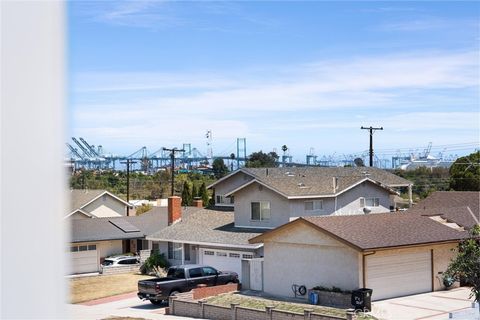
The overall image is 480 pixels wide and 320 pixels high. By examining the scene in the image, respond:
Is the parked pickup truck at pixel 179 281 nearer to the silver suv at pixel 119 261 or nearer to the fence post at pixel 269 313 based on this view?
the fence post at pixel 269 313

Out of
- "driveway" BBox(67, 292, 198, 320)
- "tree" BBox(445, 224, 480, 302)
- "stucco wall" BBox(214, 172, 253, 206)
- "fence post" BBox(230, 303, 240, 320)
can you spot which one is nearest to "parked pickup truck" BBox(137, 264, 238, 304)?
"driveway" BBox(67, 292, 198, 320)

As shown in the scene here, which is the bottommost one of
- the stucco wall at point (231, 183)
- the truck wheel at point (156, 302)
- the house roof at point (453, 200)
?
the truck wheel at point (156, 302)

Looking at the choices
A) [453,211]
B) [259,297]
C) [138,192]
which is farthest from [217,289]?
[138,192]

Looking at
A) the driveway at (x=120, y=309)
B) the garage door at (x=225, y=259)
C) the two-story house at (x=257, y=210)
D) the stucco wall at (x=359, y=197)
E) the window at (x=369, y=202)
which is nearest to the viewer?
the driveway at (x=120, y=309)

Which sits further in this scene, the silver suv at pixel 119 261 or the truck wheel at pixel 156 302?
the silver suv at pixel 119 261

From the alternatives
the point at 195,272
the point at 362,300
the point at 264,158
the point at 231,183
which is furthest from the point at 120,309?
the point at 264,158

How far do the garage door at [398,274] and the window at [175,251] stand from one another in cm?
1341

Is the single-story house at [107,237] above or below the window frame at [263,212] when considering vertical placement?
below

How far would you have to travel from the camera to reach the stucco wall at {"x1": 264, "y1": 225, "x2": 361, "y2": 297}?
24.6m

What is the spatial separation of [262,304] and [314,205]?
10615mm

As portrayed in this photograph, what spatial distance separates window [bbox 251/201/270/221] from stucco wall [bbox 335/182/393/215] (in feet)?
13.3

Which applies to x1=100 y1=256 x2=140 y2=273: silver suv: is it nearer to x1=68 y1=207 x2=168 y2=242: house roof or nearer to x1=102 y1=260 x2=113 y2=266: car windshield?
x1=102 y1=260 x2=113 y2=266: car windshield

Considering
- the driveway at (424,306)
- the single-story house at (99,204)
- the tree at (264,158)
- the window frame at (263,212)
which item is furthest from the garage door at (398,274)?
the tree at (264,158)

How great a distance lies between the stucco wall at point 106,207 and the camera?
46.2m
